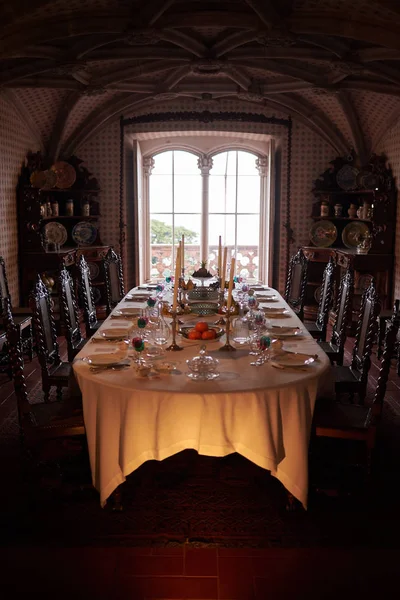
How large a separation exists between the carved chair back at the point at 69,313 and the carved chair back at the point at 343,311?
2.30m

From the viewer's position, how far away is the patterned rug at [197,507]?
3.46 m

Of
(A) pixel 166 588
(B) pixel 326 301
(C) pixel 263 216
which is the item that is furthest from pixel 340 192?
(A) pixel 166 588

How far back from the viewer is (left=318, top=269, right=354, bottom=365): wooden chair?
17.0 feet

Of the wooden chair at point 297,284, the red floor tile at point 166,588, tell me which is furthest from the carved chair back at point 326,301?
the red floor tile at point 166,588

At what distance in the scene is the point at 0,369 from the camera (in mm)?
6547

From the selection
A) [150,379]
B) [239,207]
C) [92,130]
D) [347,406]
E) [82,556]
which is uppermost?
[92,130]

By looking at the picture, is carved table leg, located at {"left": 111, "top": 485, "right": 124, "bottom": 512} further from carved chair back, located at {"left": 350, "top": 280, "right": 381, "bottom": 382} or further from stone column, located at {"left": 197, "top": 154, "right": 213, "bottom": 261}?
stone column, located at {"left": 197, "top": 154, "right": 213, "bottom": 261}

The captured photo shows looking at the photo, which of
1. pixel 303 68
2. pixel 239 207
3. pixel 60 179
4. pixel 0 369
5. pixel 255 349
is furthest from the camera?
pixel 239 207

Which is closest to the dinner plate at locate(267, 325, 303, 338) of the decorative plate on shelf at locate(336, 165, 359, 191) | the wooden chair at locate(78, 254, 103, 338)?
the wooden chair at locate(78, 254, 103, 338)

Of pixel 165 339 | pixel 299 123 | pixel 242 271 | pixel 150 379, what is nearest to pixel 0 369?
pixel 165 339

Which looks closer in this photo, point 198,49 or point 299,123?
point 198,49

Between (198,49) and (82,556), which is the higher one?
(198,49)

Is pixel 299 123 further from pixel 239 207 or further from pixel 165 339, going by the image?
pixel 165 339

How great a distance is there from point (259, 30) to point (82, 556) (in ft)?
15.9
